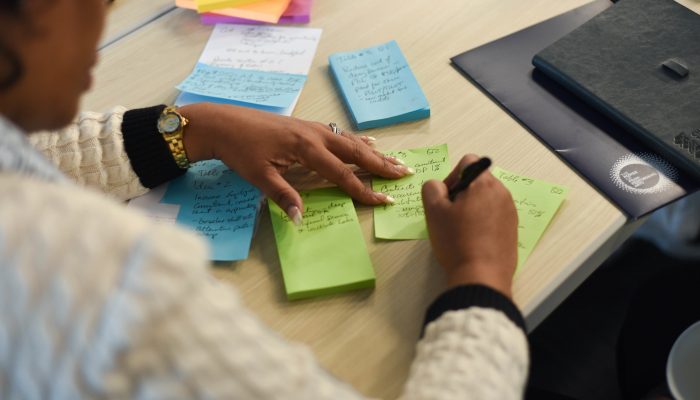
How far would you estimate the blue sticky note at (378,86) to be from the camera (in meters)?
0.97

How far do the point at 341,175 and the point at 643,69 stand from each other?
1.60ft

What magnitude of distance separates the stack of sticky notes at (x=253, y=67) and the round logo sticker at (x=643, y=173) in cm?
49

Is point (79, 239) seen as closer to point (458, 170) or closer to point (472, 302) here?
point (472, 302)

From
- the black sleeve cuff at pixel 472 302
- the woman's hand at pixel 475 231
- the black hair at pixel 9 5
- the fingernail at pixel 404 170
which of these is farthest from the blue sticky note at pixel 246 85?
the black hair at pixel 9 5

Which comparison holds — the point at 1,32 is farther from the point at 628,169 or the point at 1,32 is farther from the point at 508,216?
the point at 628,169

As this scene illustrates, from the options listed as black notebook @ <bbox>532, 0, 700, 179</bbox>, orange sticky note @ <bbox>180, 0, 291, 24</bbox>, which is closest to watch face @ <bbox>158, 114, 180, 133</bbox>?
orange sticky note @ <bbox>180, 0, 291, 24</bbox>

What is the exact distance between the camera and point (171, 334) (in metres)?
0.43

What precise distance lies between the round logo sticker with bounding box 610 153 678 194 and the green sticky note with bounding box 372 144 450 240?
0.23 m

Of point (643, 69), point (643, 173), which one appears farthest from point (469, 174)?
point (643, 69)

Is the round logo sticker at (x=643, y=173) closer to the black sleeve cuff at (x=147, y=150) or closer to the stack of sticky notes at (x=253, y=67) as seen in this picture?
the stack of sticky notes at (x=253, y=67)

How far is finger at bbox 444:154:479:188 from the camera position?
2.66ft

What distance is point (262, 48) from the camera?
113 cm

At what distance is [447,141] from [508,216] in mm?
191

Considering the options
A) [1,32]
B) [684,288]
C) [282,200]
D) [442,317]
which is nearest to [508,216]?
[442,317]
